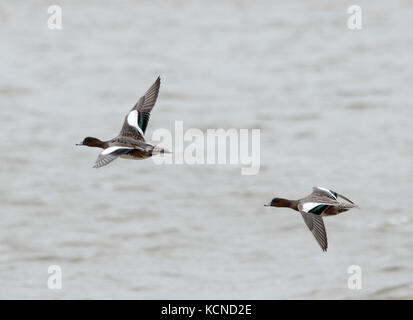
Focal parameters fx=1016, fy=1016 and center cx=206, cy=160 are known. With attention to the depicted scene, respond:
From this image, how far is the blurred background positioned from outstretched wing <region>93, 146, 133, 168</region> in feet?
40.5

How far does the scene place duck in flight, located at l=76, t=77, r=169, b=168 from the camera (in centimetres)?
731

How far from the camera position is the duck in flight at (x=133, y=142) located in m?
7.31

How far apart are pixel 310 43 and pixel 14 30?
10.3m

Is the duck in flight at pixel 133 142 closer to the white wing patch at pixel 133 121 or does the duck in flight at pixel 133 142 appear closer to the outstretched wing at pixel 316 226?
the white wing patch at pixel 133 121

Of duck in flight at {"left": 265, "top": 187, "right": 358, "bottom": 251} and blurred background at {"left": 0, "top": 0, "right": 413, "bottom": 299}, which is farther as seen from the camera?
blurred background at {"left": 0, "top": 0, "right": 413, "bottom": 299}

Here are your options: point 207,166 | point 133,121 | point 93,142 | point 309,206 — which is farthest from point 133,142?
point 207,166

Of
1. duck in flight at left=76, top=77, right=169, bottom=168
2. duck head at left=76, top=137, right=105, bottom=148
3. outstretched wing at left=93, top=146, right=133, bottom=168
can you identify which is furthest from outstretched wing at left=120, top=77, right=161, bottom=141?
outstretched wing at left=93, top=146, right=133, bottom=168

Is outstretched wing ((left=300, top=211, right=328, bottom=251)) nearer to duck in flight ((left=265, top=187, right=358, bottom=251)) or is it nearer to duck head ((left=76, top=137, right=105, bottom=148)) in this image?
duck in flight ((left=265, top=187, right=358, bottom=251))

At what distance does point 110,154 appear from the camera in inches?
287

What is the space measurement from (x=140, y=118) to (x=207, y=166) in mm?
18913

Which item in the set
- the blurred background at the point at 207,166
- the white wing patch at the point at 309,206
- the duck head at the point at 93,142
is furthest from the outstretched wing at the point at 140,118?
the blurred background at the point at 207,166

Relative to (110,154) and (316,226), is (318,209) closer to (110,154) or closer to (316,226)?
(316,226)
